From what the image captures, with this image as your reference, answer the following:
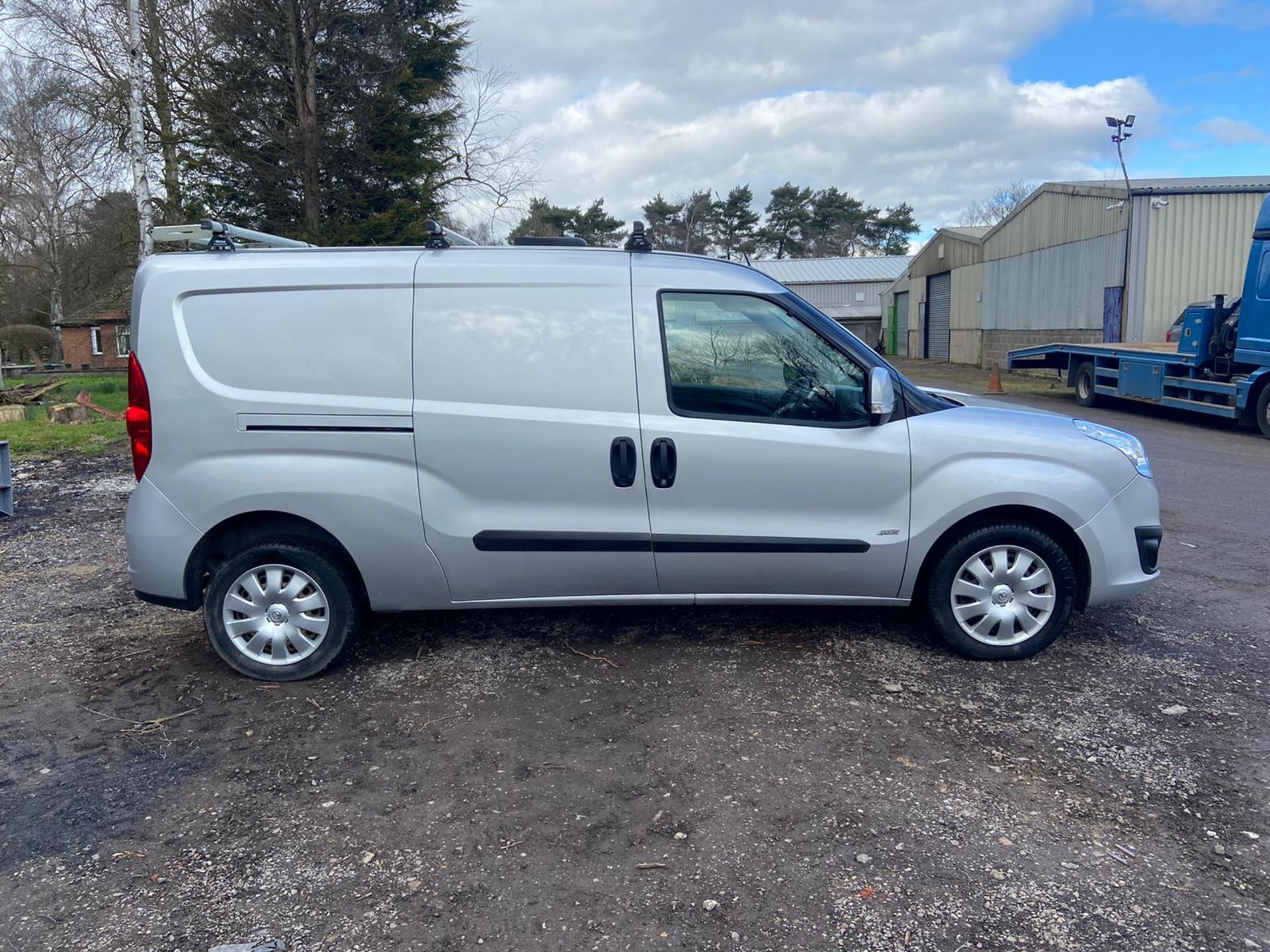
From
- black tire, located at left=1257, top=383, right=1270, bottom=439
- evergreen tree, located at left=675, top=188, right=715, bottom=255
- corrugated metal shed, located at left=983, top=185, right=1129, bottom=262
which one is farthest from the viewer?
evergreen tree, located at left=675, top=188, right=715, bottom=255

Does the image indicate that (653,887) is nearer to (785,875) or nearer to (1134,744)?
(785,875)

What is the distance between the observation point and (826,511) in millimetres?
4438

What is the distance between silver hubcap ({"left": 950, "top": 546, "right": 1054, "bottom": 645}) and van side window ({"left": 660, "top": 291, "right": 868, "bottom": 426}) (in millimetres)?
919

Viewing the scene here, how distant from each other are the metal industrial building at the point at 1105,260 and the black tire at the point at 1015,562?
18.6 meters

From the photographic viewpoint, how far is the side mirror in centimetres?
434

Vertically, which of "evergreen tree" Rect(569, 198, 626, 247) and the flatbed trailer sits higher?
"evergreen tree" Rect(569, 198, 626, 247)

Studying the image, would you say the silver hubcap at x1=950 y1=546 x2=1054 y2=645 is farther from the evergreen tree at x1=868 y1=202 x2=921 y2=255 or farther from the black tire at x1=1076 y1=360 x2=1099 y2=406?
the evergreen tree at x1=868 y1=202 x2=921 y2=255

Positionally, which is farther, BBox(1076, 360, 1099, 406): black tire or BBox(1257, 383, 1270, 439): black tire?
BBox(1076, 360, 1099, 406): black tire

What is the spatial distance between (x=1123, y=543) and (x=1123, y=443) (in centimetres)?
51

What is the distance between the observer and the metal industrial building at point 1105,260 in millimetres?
19766

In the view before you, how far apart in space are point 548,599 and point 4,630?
10.9 feet

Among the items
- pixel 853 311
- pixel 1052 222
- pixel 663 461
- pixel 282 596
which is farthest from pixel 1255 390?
pixel 853 311

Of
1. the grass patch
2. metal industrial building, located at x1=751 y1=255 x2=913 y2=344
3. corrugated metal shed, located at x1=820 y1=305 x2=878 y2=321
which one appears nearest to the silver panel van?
the grass patch

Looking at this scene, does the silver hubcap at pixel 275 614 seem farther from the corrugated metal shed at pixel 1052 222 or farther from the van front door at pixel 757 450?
the corrugated metal shed at pixel 1052 222
